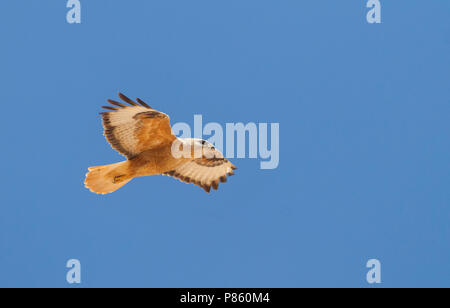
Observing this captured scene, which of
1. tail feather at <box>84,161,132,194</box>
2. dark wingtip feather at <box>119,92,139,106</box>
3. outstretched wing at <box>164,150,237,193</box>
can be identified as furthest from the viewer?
outstretched wing at <box>164,150,237,193</box>

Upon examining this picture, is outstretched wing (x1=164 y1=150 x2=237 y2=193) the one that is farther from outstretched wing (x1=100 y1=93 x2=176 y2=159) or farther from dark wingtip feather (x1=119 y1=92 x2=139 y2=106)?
dark wingtip feather (x1=119 y1=92 x2=139 y2=106)

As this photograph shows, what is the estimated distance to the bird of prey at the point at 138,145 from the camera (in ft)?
38.5

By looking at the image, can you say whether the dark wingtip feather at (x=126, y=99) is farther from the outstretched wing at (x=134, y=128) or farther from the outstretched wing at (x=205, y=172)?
the outstretched wing at (x=205, y=172)

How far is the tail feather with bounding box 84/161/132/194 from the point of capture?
465 inches

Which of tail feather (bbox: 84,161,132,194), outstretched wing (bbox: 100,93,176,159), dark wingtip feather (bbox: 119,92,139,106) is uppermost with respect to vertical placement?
dark wingtip feather (bbox: 119,92,139,106)

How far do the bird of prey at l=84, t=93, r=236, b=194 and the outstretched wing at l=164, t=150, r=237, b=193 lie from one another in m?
0.33

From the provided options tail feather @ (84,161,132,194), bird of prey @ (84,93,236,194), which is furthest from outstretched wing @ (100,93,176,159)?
tail feather @ (84,161,132,194)

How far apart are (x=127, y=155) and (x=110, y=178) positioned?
19.1 inches

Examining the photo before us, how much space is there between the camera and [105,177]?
11.9 m

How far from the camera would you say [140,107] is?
1164 cm

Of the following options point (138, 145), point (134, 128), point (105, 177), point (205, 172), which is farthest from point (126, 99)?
point (205, 172)

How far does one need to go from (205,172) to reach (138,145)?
143 centimetres

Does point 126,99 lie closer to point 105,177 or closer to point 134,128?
point 134,128
